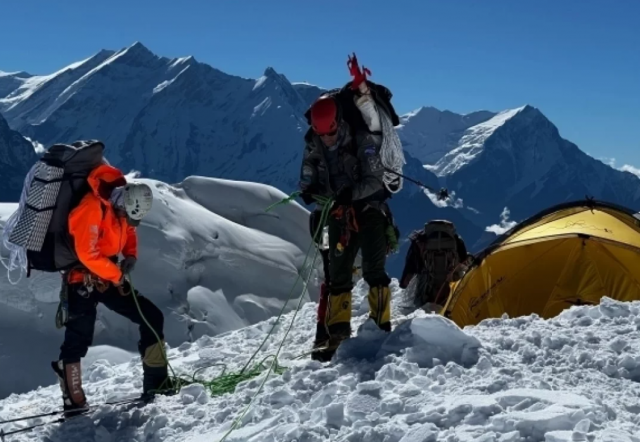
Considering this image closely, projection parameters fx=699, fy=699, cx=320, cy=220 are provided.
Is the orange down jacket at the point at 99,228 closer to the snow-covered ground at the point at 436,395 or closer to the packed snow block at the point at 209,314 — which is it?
the snow-covered ground at the point at 436,395

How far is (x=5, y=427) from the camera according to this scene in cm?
686

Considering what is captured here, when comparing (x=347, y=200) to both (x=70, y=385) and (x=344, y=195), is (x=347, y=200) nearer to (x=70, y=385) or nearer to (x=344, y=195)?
(x=344, y=195)

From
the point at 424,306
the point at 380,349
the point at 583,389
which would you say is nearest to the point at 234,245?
the point at 424,306

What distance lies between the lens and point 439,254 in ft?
41.4

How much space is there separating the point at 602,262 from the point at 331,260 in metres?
4.18

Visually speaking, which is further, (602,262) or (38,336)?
(38,336)

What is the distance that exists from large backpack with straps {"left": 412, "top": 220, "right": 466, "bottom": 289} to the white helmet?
7.13m

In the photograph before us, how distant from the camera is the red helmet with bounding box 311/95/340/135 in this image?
6.89 meters

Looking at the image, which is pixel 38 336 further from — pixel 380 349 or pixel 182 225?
pixel 380 349

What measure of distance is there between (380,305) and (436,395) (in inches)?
76.9

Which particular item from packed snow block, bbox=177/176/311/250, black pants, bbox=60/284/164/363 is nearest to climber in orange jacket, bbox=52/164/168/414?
black pants, bbox=60/284/164/363

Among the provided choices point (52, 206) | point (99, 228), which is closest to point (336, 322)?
point (99, 228)

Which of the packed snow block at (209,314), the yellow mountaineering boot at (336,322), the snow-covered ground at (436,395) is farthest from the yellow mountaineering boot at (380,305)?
the packed snow block at (209,314)

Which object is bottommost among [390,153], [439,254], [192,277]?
[192,277]
